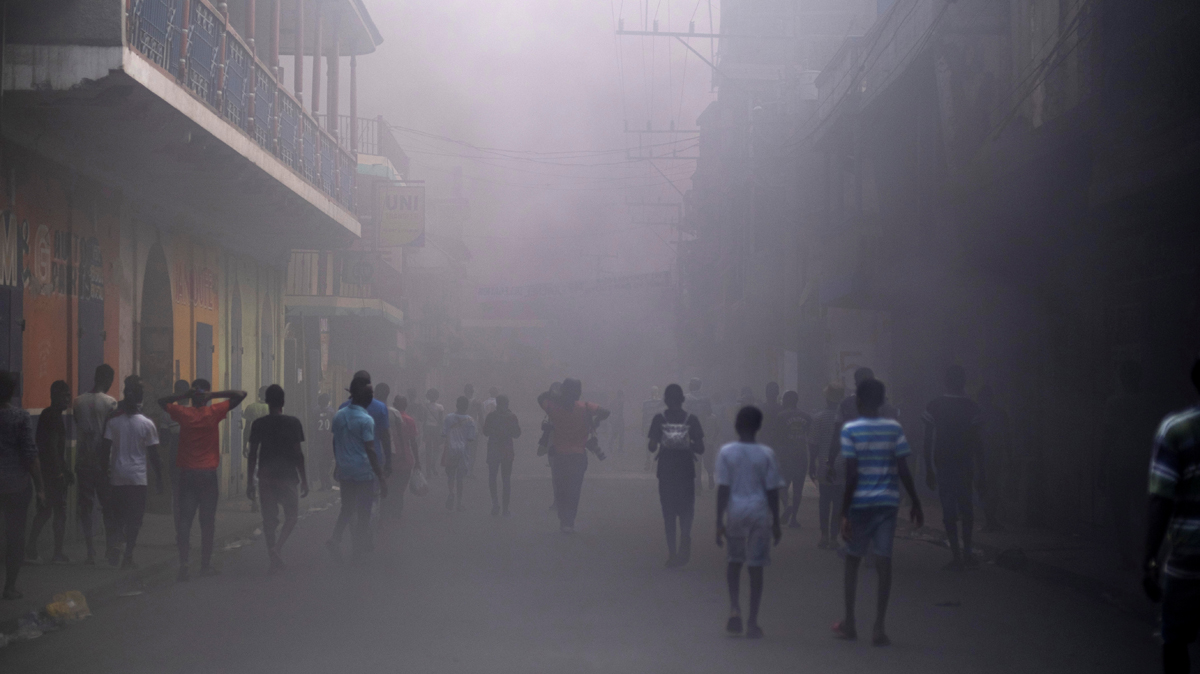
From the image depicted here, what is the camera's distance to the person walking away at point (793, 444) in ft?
43.7

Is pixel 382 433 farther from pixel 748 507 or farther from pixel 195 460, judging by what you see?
pixel 748 507

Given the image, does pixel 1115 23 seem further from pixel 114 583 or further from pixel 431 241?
pixel 431 241

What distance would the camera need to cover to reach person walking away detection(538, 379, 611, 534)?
12820mm

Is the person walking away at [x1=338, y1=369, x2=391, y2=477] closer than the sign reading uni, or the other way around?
the person walking away at [x1=338, y1=369, x2=391, y2=477]

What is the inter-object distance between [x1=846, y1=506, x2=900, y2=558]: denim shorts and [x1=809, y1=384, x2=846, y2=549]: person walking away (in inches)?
159

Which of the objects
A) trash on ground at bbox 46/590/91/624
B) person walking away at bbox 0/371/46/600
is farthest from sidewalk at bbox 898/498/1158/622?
person walking away at bbox 0/371/46/600

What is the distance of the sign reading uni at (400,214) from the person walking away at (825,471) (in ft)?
54.7

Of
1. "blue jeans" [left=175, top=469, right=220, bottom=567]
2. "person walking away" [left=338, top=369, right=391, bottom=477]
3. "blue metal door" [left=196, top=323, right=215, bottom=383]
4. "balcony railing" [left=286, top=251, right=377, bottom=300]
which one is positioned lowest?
"blue jeans" [left=175, top=469, right=220, bottom=567]

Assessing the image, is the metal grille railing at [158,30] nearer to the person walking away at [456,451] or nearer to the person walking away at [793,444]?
the person walking away at [456,451]

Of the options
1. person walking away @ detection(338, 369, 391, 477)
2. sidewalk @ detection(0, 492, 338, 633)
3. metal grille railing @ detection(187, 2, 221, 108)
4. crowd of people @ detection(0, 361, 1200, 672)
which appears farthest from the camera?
metal grille railing @ detection(187, 2, 221, 108)

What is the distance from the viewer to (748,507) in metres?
6.95

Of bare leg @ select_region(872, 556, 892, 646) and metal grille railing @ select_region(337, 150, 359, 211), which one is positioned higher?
metal grille railing @ select_region(337, 150, 359, 211)

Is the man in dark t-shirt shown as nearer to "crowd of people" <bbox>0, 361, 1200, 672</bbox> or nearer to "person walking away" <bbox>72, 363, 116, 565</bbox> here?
"crowd of people" <bbox>0, 361, 1200, 672</bbox>

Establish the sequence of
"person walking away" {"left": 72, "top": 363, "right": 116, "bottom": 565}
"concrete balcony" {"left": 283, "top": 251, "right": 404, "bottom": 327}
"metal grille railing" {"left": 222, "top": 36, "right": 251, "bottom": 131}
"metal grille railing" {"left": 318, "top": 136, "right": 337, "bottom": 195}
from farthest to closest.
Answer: "concrete balcony" {"left": 283, "top": 251, "right": 404, "bottom": 327}, "metal grille railing" {"left": 318, "top": 136, "right": 337, "bottom": 195}, "metal grille railing" {"left": 222, "top": 36, "right": 251, "bottom": 131}, "person walking away" {"left": 72, "top": 363, "right": 116, "bottom": 565}
